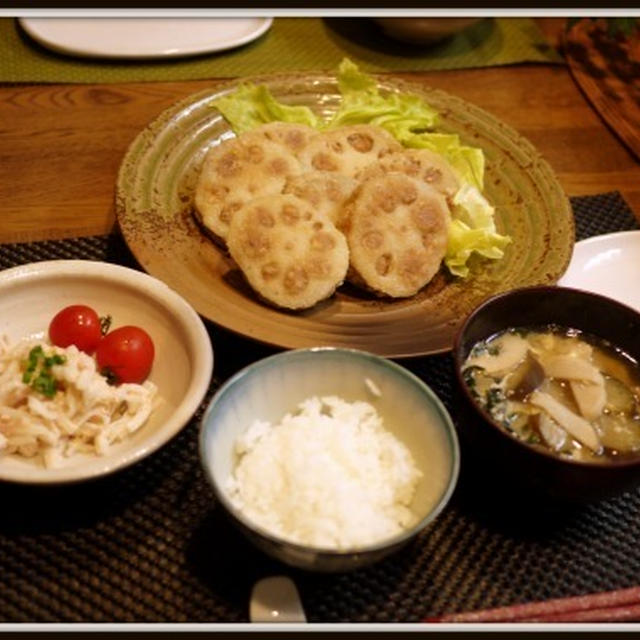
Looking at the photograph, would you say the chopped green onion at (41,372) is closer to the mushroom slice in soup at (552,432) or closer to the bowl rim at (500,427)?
the bowl rim at (500,427)

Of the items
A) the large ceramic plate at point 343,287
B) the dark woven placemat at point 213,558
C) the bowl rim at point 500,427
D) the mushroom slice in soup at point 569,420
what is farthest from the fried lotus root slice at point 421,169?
the dark woven placemat at point 213,558

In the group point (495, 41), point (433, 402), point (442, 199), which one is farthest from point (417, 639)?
point (495, 41)

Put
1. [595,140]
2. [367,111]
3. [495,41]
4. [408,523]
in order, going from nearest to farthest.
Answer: [408,523] < [367,111] < [595,140] < [495,41]

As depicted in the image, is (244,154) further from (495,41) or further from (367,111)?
(495,41)

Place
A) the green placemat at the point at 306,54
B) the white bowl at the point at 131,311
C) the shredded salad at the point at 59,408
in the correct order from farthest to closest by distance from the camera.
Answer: the green placemat at the point at 306,54 < the white bowl at the point at 131,311 < the shredded salad at the point at 59,408

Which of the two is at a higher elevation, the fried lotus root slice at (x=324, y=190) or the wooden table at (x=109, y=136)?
the fried lotus root slice at (x=324, y=190)

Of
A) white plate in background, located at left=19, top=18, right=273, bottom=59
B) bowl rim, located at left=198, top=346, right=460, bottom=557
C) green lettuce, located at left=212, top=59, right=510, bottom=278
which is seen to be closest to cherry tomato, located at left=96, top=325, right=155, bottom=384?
bowl rim, located at left=198, top=346, right=460, bottom=557

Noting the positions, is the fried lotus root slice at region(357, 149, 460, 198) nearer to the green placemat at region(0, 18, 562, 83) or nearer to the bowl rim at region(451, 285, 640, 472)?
the bowl rim at region(451, 285, 640, 472)
